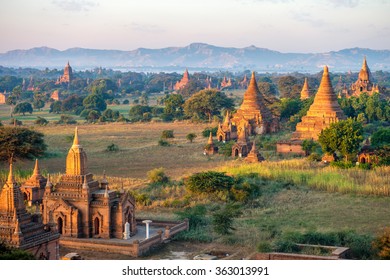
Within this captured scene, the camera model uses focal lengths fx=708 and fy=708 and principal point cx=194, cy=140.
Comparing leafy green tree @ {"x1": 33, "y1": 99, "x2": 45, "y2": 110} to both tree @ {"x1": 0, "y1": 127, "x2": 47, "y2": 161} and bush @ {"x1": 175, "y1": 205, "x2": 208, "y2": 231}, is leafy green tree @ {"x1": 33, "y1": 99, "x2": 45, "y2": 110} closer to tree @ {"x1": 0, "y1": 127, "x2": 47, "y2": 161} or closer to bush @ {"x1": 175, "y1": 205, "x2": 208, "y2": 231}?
tree @ {"x1": 0, "y1": 127, "x2": 47, "y2": 161}

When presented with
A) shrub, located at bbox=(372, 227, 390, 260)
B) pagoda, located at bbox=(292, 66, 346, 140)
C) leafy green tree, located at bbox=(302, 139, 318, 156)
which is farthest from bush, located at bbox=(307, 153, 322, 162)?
shrub, located at bbox=(372, 227, 390, 260)

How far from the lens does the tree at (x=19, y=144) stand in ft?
89.7

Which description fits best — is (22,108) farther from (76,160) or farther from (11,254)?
(11,254)

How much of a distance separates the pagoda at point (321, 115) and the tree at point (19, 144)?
13.5 metres

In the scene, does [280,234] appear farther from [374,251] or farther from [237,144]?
[237,144]

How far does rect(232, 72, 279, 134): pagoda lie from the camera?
39594mm

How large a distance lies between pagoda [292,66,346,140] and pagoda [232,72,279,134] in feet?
11.0

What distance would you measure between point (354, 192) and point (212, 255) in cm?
827

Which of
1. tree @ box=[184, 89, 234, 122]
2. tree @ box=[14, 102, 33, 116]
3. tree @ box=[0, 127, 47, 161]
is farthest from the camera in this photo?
tree @ box=[14, 102, 33, 116]

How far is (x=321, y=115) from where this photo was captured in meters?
36.4

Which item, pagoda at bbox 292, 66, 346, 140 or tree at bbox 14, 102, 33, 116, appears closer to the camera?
pagoda at bbox 292, 66, 346, 140

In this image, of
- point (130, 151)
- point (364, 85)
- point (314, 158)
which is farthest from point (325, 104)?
point (364, 85)

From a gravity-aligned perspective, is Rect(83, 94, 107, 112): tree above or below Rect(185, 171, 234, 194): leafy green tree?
above
